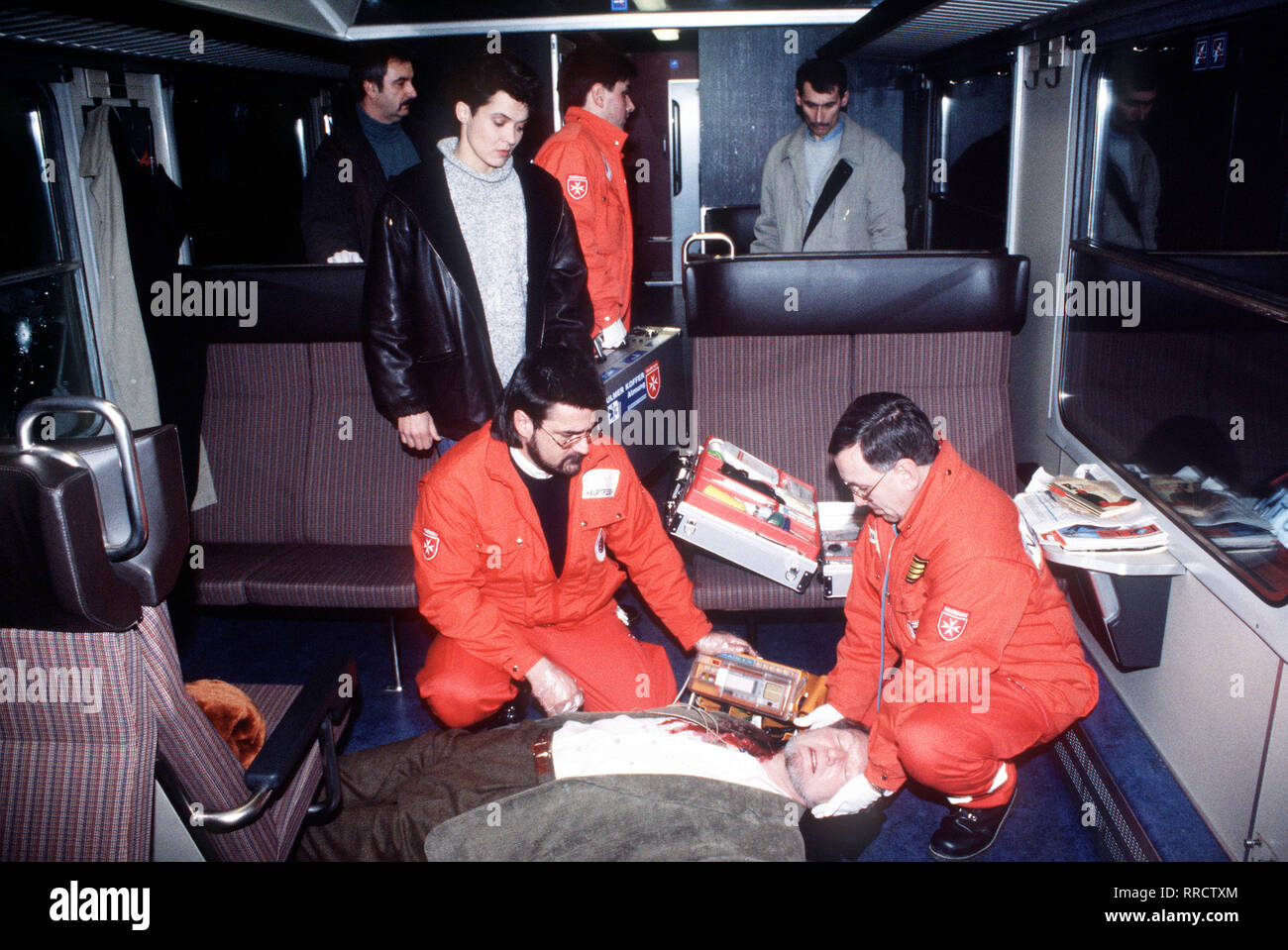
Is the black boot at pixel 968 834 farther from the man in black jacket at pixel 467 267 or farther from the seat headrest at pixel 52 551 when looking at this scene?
the seat headrest at pixel 52 551

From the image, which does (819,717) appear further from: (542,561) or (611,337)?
(611,337)

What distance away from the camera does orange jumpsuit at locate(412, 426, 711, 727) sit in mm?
2754

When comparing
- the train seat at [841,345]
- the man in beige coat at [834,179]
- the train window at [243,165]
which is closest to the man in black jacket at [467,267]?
the train seat at [841,345]

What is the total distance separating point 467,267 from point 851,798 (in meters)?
2.07

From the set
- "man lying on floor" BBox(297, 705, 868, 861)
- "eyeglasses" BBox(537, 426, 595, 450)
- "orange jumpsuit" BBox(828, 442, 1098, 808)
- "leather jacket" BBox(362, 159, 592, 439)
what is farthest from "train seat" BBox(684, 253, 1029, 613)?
"man lying on floor" BBox(297, 705, 868, 861)

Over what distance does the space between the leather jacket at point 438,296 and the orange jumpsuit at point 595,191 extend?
0.60 metres

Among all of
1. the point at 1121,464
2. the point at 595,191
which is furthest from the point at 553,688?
the point at 595,191

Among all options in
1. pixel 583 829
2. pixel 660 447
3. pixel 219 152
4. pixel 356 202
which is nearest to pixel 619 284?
pixel 660 447

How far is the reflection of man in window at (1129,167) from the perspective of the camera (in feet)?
10.8

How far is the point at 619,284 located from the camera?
14.6ft

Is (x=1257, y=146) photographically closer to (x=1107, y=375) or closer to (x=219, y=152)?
(x=1107, y=375)

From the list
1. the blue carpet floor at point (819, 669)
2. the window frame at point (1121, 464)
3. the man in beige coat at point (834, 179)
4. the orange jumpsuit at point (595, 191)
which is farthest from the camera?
the man in beige coat at point (834, 179)

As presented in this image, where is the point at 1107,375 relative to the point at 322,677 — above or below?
above

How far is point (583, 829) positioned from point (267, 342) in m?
2.82
